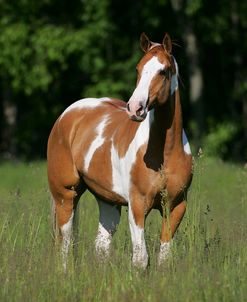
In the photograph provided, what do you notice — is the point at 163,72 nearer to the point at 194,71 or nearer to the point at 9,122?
the point at 194,71

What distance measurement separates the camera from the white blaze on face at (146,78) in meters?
7.46

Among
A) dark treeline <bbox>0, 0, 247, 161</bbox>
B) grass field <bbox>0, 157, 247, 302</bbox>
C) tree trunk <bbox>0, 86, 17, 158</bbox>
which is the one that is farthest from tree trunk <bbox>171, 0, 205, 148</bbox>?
grass field <bbox>0, 157, 247, 302</bbox>

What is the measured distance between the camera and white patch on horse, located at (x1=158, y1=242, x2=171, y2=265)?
7.90m

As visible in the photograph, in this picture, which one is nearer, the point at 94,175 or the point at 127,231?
the point at 94,175

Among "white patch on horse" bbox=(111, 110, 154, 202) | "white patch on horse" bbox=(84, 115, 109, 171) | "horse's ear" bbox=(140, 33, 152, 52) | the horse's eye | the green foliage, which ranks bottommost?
"white patch on horse" bbox=(111, 110, 154, 202)

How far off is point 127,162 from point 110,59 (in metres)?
20.1

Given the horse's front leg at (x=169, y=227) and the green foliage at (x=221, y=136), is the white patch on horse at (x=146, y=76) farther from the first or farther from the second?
the green foliage at (x=221, y=136)

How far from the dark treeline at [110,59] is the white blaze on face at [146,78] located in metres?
16.9

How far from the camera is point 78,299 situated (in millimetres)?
7062

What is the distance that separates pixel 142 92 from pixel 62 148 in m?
2.18

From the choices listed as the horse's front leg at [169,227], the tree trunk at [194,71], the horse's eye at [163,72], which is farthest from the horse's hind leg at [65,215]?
the tree trunk at [194,71]

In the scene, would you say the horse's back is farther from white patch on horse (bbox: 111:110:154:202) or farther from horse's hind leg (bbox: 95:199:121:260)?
horse's hind leg (bbox: 95:199:121:260)

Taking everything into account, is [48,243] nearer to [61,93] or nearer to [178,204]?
[178,204]

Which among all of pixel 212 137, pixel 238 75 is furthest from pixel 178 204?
pixel 238 75
